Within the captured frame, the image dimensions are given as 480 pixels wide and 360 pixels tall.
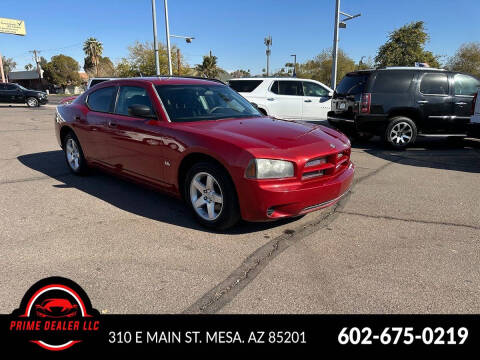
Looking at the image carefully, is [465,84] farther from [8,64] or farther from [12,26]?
[8,64]

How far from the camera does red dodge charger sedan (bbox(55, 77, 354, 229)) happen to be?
3.12 meters

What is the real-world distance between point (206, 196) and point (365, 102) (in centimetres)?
571

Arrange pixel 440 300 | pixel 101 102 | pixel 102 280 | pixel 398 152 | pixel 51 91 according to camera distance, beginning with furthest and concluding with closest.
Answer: pixel 51 91, pixel 398 152, pixel 101 102, pixel 102 280, pixel 440 300

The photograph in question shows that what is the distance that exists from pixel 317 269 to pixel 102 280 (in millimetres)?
1735

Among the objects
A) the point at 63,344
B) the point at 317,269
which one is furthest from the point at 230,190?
the point at 63,344

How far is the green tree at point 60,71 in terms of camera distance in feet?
250

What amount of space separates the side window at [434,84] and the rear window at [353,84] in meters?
1.38

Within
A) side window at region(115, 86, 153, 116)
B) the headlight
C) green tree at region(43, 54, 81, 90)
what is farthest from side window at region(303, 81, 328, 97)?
green tree at region(43, 54, 81, 90)

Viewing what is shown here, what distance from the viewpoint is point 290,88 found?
10469 mm

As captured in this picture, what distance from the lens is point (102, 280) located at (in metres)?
2.67

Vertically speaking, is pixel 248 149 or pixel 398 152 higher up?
pixel 248 149

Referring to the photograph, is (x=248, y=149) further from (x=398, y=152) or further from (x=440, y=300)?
(x=398, y=152)

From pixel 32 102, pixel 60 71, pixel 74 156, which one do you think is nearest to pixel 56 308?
pixel 74 156

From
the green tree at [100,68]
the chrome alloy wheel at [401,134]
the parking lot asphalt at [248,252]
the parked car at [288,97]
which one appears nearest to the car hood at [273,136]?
the parking lot asphalt at [248,252]
